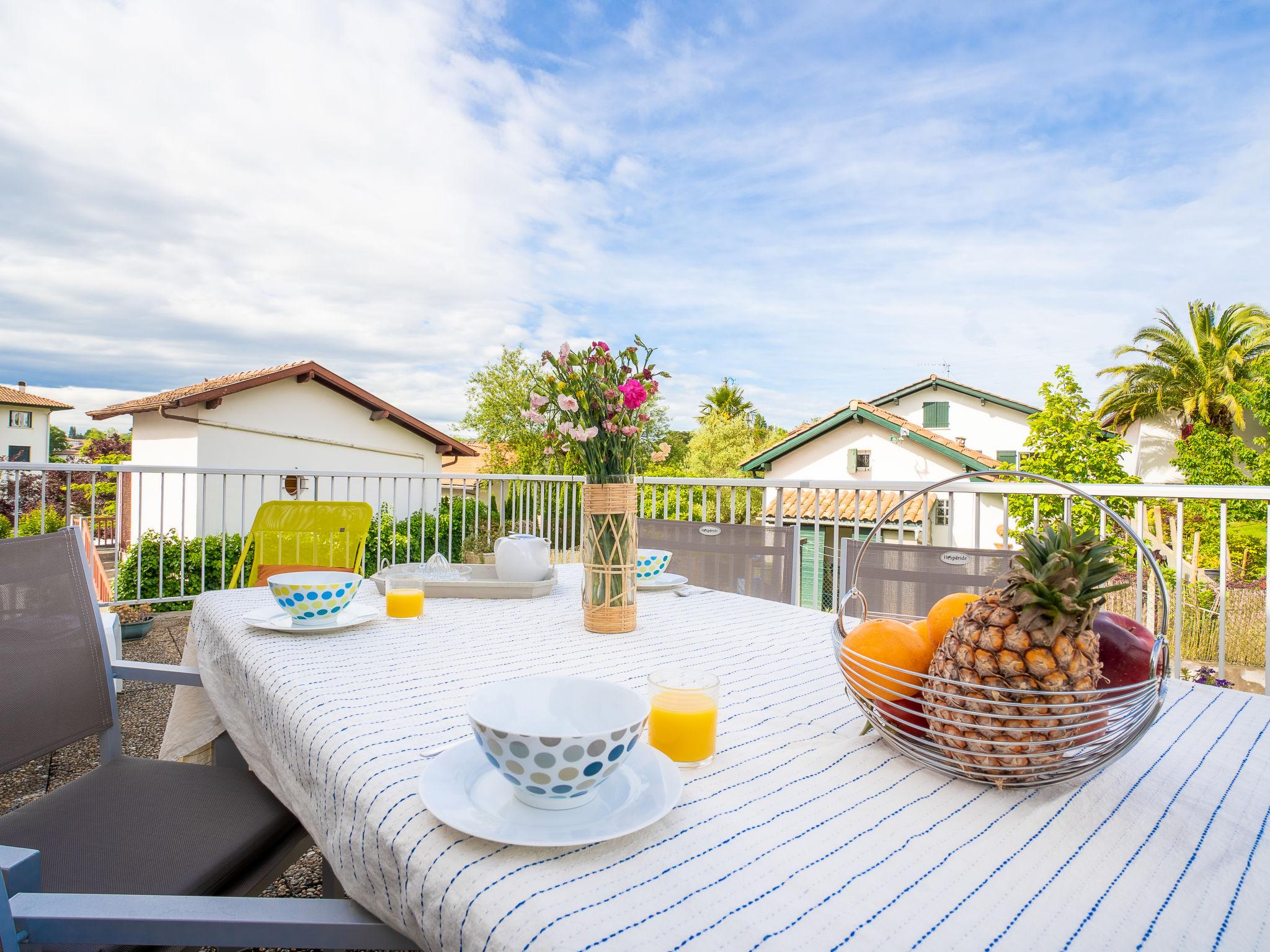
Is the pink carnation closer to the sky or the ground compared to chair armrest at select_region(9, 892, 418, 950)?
closer to the sky

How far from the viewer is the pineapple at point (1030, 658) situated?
1.70ft

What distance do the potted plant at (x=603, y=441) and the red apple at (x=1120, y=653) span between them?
770 millimetres

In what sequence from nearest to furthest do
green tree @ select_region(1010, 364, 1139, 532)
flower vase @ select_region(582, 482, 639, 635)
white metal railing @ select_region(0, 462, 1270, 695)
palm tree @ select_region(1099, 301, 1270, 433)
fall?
flower vase @ select_region(582, 482, 639, 635), white metal railing @ select_region(0, 462, 1270, 695), green tree @ select_region(1010, 364, 1139, 532), palm tree @ select_region(1099, 301, 1270, 433)

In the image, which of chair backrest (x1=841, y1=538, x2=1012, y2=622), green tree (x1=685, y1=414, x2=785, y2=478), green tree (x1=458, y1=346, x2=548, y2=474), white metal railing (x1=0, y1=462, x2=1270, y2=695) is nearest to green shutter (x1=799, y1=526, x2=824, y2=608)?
white metal railing (x1=0, y1=462, x2=1270, y2=695)

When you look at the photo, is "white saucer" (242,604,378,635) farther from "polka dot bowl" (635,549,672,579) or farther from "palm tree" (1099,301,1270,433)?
"palm tree" (1099,301,1270,433)

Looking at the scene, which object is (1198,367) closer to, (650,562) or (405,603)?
(650,562)

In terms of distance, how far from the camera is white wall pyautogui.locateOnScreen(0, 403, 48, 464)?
25.5m

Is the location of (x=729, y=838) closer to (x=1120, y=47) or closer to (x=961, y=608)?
(x=961, y=608)

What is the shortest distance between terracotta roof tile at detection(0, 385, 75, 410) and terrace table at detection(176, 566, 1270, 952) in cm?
3430

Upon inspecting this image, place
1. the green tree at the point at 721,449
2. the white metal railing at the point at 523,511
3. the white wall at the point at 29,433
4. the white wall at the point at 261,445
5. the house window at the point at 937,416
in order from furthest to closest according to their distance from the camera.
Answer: the white wall at the point at 29,433 → the green tree at the point at 721,449 → the house window at the point at 937,416 → the white wall at the point at 261,445 → the white metal railing at the point at 523,511

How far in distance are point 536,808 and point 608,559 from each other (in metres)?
0.69

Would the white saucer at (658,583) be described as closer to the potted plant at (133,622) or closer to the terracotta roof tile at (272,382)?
the potted plant at (133,622)

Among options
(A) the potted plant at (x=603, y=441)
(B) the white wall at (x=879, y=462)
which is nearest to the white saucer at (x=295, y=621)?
(A) the potted plant at (x=603, y=441)

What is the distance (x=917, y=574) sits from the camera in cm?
168
